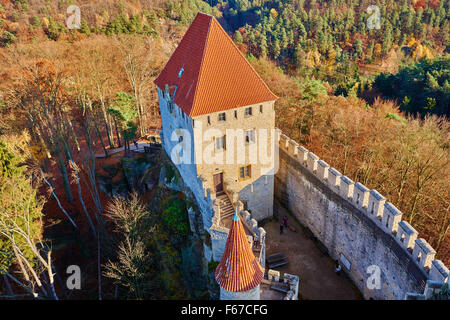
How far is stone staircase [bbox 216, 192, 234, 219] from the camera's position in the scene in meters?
25.6

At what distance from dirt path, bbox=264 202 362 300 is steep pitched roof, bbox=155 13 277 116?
11.1 meters

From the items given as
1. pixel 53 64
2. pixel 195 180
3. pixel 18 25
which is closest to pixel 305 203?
pixel 195 180

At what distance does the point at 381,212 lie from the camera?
19625mm

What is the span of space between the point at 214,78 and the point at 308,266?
15318mm

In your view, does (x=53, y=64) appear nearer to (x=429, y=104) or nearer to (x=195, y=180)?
(x=195, y=180)

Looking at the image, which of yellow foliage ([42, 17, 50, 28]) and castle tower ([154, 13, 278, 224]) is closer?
castle tower ([154, 13, 278, 224])

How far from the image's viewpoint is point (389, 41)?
219ft

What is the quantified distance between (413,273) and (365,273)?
15.7 ft
